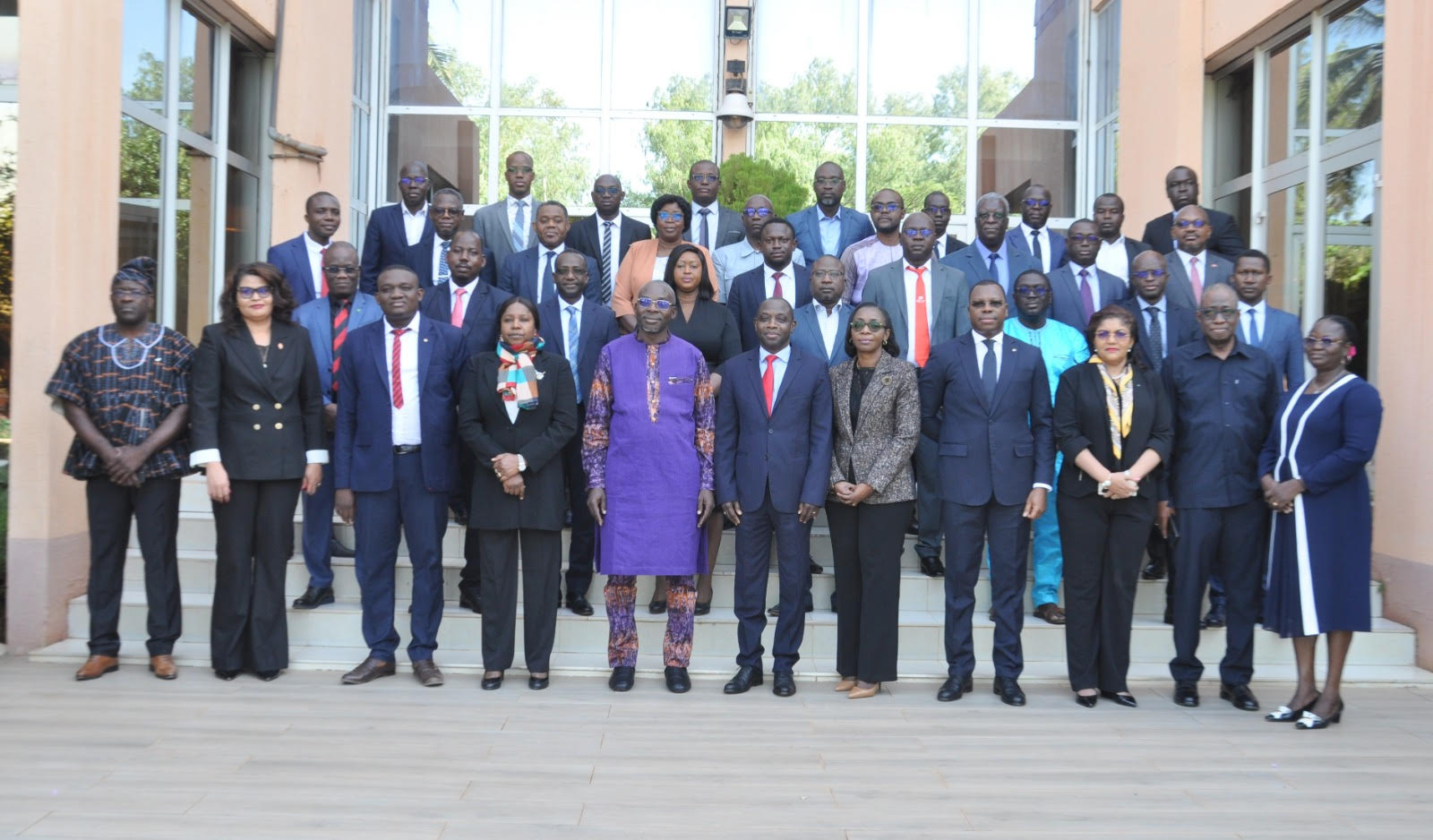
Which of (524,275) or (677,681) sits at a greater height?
(524,275)

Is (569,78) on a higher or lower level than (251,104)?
higher

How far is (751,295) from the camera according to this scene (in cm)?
763

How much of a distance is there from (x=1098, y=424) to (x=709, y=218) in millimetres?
3325

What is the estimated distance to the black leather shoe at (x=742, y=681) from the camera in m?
6.46

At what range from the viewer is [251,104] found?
1084 cm

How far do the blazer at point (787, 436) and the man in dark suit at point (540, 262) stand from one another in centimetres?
176

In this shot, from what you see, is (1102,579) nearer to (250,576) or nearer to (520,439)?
(520,439)

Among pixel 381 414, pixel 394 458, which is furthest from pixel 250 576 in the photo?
pixel 381 414

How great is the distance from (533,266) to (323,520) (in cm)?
192

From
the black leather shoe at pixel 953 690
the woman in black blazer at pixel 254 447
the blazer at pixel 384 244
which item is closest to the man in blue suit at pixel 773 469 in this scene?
the black leather shoe at pixel 953 690

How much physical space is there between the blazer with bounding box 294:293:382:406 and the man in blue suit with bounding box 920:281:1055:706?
313cm

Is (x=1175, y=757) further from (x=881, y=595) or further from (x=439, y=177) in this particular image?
(x=439, y=177)

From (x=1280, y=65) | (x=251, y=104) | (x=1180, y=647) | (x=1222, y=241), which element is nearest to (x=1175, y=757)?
(x=1180, y=647)

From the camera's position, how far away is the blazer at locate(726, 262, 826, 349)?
7613mm
